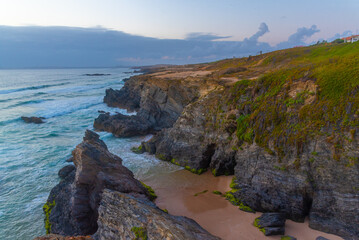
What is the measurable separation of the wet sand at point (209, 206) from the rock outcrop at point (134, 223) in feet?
11.5

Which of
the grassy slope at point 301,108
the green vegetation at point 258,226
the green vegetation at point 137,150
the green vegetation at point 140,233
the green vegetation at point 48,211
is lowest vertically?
the green vegetation at point 48,211

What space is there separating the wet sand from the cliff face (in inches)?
29.6

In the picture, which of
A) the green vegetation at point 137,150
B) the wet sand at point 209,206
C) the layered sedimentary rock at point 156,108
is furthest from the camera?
the layered sedimentary rock at point 156,108

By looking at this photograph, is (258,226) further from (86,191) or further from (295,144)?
(86,191)

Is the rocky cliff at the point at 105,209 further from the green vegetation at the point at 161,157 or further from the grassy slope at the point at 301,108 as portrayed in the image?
the grassy slope at the point at 301,108

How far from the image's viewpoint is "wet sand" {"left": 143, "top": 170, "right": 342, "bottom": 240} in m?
11.3

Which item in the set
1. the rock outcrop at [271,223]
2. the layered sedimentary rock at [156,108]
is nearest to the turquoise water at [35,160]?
the layered sedimentary rock at [156,108]

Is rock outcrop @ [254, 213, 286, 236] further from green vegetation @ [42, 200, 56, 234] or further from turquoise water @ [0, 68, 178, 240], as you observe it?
green vegetation @ [42, 200, 56, 234]

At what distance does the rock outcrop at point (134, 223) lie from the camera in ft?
25.7

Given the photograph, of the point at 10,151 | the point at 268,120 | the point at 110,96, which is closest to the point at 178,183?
the point at 268,120

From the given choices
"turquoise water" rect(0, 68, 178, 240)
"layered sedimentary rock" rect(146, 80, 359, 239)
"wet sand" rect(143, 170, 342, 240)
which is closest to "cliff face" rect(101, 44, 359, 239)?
"layered sedimentary rock" rect(146, 80, 359, 239)

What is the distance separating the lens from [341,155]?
11.0 meters

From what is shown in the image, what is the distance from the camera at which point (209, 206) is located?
1398 centimetres

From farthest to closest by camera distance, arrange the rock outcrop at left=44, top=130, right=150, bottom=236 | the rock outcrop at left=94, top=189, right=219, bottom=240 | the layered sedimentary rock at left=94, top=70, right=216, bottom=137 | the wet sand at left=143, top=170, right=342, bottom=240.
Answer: the layered sedimentary rock at left=94, top=70, right=216, bottom=137
the rock outcrop at left=44, top=130, right=150, bottom=236
the wet sand at left=143, top=170, right=342, bottom=240
the rock outcrop at left=94, top=189, right=219, bottom=240
